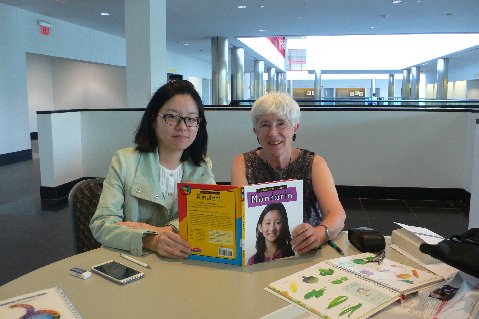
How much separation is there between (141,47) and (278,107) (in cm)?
519

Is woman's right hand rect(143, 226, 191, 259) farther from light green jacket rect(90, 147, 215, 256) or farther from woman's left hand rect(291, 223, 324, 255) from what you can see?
woman's left hand rect(291, 223, 324, 255)

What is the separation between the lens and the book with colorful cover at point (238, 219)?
128 centimetres

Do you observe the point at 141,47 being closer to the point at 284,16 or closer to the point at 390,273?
the point at 284,16

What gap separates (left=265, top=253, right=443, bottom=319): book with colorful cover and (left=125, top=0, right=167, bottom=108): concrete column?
5.64 metres

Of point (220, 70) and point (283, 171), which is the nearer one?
point (283, 171)

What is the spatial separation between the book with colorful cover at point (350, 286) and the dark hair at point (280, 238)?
0.12 metres

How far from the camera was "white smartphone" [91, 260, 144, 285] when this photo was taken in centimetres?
120

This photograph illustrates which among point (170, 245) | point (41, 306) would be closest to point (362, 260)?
point (170, 245)

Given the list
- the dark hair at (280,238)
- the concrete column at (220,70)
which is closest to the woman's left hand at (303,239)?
the dark hair at (280,238)

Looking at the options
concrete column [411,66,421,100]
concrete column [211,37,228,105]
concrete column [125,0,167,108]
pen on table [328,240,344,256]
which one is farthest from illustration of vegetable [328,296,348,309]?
concrete column [411,66,421,100]

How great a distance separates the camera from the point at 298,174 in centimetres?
196

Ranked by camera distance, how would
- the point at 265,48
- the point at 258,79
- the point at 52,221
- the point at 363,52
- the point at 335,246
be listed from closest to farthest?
the point at 335,246
the point at 52,221
the point at 265,48
the point at 258,79
the point at 363,52

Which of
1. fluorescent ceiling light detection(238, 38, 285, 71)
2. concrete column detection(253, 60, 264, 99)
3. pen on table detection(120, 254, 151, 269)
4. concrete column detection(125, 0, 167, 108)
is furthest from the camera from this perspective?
concrete column detection(253, 60, 264, 99)

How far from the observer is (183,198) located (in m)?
1.33
